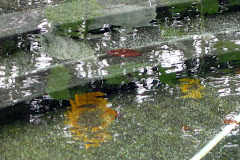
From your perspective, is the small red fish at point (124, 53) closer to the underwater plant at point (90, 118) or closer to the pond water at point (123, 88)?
the pond water at point (123, 88)

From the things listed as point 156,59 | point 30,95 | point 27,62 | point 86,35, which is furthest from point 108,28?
point 30,95

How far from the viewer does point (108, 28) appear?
2.63 m

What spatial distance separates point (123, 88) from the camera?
2.28 meters

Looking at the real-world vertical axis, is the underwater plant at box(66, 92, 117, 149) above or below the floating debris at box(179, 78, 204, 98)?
below

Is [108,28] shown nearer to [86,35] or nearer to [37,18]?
[86,35]

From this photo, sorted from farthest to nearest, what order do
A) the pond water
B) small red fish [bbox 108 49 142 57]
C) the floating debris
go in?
1. small red fish [bbox 108 49 142 57]
2. the floating debris
3. the pond water

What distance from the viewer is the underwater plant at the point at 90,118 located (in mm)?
1920

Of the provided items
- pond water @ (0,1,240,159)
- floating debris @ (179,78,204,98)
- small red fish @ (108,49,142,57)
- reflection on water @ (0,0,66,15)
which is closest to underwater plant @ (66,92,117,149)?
pond water @ (0,1,240,159)

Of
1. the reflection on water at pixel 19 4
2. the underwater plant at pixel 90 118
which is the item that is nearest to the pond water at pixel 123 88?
the underwater plant at pixel 90 118

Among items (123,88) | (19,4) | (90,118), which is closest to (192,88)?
(123,88)

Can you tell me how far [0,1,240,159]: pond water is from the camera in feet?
6.08

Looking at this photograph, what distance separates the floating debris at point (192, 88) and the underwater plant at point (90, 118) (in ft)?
1.71

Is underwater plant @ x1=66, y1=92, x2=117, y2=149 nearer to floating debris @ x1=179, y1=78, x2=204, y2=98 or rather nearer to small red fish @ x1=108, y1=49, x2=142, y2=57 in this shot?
small red fish @ x1=108, y1=49, x2=142, y2=57

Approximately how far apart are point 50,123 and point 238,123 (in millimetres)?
1137
